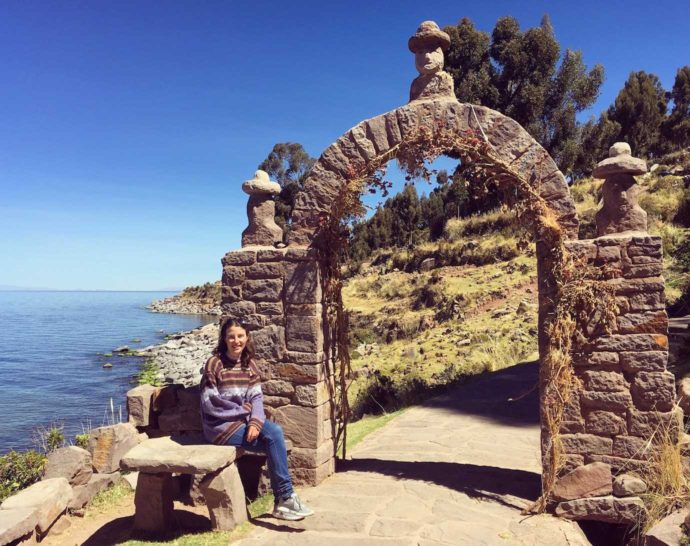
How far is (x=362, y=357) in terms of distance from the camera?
1549 centimetres

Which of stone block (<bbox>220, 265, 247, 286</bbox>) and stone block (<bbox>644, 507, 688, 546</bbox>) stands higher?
stone block (<bbox>220, 265, 247, 286</bbox>)

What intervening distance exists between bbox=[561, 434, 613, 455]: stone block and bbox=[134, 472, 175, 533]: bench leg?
11.9 ft

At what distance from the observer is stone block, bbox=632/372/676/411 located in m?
4.40

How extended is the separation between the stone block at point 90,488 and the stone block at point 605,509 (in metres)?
4.96

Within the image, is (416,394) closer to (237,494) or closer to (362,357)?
(362,357)

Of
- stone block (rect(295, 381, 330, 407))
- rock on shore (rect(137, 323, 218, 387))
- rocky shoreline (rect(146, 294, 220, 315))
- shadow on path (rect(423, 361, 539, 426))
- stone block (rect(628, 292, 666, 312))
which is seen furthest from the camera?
rocky shoreline (rect(146, 294, 220, 315))

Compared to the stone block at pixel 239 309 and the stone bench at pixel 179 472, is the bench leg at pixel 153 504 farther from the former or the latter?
the stone block at pixel 239 309

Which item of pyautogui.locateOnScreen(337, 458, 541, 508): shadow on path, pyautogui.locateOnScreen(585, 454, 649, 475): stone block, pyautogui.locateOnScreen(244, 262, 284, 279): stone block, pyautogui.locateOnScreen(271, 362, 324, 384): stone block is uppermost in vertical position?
pyautogui.locateOnScreen(244, 262, 284, 279): stone block

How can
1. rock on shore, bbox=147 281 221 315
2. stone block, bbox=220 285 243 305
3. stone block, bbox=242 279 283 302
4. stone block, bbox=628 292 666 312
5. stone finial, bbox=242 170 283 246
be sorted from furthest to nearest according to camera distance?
rock on shore, bbox=147 281 221 315 < stone finial, bbox=242 170 283 246 < stone block, bbox=220 285 243 305 < stone block, bbox=242 279 283 302 < stone block, bbox=628 292 666 312

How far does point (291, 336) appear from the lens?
5500 mm

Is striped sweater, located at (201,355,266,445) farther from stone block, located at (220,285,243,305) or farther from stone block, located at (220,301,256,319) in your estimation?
stone block, located at (220,285,243,305)

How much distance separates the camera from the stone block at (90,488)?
5.62 metres

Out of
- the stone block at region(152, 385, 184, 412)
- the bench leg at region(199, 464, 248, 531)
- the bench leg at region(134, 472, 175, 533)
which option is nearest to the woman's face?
the bench leg at region(199, 464, 248, 531)

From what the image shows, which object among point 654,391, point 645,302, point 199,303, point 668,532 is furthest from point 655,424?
point 199,303
